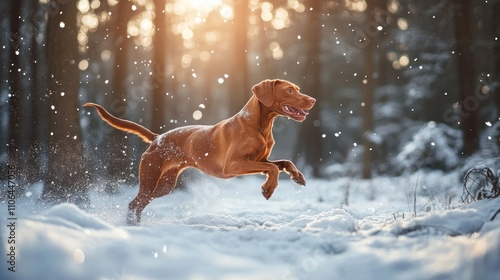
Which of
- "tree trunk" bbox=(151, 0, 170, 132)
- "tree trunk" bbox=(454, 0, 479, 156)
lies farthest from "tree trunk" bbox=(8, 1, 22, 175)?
"tree trunk" bbox=(454, 0, 479, 156)

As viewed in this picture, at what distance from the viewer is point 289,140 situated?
27969mm

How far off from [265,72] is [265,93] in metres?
13.4

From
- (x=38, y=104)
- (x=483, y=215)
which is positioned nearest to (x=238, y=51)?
(x=38, y=104)

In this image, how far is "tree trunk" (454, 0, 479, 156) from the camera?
10.5 metres

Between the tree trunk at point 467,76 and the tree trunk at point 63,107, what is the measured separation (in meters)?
8.10

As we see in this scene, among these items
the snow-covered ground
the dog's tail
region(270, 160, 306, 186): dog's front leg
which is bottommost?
the snow-covered ground

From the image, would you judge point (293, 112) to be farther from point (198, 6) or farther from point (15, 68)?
point (198, 6)

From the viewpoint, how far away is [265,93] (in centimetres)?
528

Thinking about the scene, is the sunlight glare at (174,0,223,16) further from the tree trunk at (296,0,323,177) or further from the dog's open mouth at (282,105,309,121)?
the dog's open mouth at (282,105,309,121)

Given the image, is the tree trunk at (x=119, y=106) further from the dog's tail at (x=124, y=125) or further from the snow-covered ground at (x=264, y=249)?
the snow-covered ground at (x=264, y=249)

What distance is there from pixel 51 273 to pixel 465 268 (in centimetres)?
308

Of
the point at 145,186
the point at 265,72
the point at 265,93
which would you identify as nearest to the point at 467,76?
the point at 265,93

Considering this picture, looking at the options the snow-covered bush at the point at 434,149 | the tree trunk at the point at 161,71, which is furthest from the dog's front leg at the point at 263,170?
the snow-covered bush at the point at 434,149

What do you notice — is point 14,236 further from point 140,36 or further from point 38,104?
point 140,36
